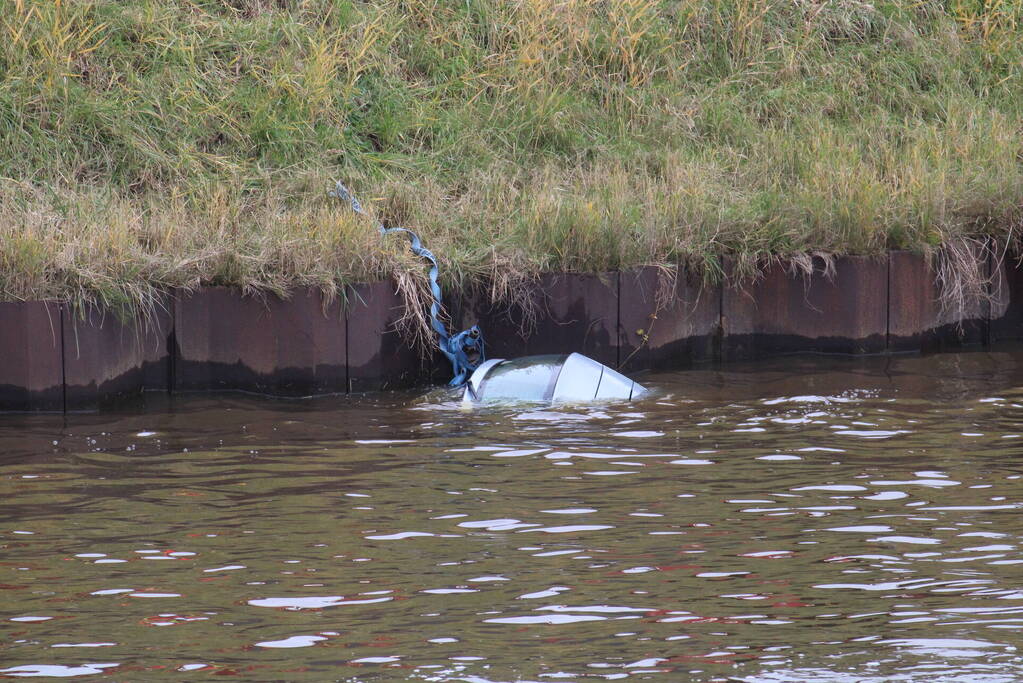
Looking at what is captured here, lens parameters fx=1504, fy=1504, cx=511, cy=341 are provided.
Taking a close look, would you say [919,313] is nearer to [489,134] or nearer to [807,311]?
[807,311]

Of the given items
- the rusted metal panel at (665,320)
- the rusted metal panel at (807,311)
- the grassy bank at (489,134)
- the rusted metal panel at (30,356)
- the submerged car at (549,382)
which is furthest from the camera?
the rusted metal panel at (807,311)

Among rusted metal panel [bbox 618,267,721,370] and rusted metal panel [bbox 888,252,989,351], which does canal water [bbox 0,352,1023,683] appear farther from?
rusted metal panel [bbox 888,252,989,351]

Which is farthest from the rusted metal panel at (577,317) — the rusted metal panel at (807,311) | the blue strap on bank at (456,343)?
the rusted metal panel at (807,311)

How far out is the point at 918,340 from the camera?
9.84 m

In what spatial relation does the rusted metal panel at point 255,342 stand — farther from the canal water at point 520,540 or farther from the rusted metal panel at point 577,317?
the rusted metal panel at point 577,317

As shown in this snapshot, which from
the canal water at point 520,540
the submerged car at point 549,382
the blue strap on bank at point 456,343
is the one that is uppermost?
the blue strap on bank at point 456,343

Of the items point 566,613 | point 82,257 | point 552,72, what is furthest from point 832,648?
point 552,72

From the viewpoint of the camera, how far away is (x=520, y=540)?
5477 millimetres

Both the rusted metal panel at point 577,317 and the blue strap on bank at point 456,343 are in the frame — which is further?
the rusted metal panel at point 577,317

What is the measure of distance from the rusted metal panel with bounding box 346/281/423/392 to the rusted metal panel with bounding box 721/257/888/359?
2.14m

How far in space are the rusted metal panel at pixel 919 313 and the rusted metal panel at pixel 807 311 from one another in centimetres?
14

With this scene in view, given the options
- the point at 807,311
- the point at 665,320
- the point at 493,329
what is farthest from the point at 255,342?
the point at 807,311

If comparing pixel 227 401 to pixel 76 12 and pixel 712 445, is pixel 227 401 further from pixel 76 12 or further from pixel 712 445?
pixel 76 12

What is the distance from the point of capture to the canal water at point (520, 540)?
429 centimetres
